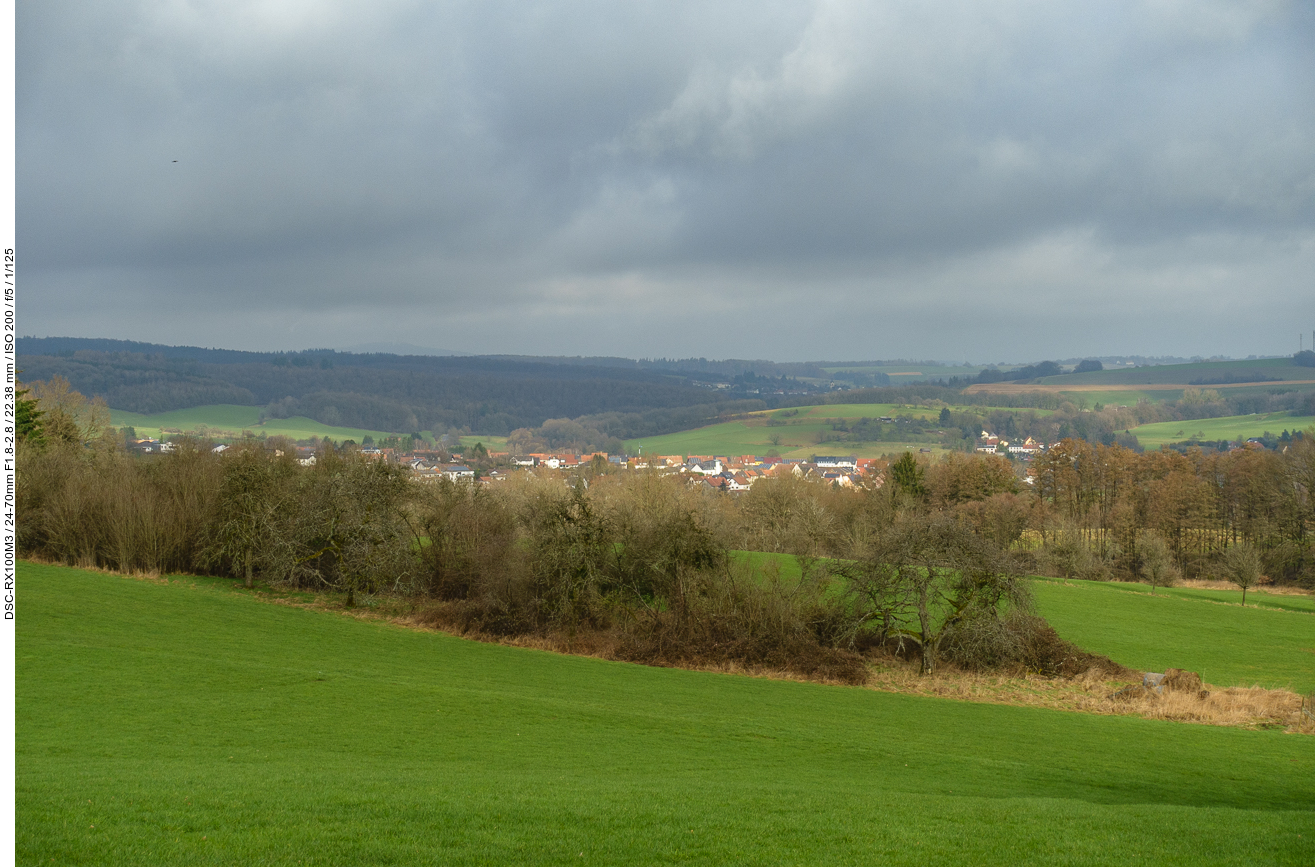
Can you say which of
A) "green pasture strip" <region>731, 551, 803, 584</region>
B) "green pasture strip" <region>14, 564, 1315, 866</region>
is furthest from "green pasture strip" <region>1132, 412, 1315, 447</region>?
"green pasture strip" <region>14, 564, 1315, 866</region>

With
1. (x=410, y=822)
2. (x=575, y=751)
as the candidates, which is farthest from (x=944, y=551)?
(x=410, y=822)

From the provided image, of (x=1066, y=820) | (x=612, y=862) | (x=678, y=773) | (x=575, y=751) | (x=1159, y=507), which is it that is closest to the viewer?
(x=612, y=862)

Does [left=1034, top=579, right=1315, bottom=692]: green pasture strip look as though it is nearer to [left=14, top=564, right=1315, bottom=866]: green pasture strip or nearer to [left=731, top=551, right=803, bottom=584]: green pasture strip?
[left=14, top=564, right=1315, bottom=866]: green pasture strip

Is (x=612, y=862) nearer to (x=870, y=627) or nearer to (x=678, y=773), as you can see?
(x=678, y=773)

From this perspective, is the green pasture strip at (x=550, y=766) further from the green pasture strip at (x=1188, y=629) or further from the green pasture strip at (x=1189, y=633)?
the green pasture strip at (x=1188, y=629)

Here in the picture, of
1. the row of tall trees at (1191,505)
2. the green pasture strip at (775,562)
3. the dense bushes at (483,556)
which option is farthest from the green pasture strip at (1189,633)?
the row of tall trees at (1191,505)
